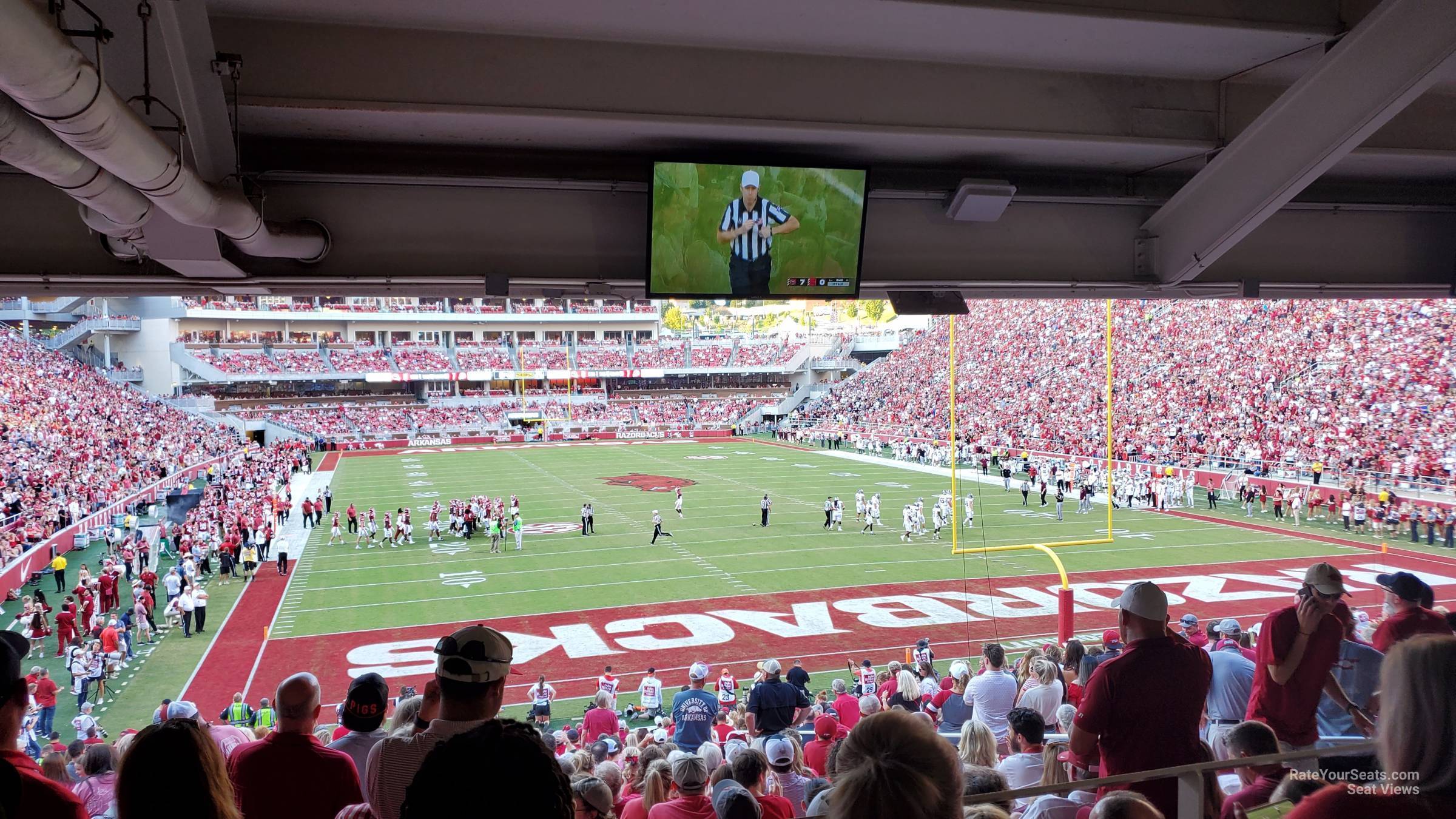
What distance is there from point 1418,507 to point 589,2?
68.6ft

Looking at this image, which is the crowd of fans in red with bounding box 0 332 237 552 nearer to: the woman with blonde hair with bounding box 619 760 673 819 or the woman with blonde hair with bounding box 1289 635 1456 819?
the woman with blonde hair with bounding box 619 760 673 819

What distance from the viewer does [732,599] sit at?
17.0m

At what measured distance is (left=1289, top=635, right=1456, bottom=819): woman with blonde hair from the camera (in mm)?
1759

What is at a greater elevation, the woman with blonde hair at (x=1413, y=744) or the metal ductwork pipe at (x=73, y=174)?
the metal ductwork pipe at (x=73, y=174)

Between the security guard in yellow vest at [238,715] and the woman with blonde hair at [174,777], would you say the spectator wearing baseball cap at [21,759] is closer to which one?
the woman with blonde hair at [174,777]

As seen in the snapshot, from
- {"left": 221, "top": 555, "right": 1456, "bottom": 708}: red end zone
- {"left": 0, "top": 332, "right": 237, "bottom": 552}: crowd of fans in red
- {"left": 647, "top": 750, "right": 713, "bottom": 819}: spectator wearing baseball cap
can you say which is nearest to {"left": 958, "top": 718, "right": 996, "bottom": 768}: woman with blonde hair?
{"left": 647, "top": 750, "right": 713, "bottom": 819}: spectator wearing baseball cap

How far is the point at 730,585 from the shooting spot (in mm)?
18141

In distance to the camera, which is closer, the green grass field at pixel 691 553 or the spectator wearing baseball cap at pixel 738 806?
the spectator wearing baseball cap at pixel 738 806

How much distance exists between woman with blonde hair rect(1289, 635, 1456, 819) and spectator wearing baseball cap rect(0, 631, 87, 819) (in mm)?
2703

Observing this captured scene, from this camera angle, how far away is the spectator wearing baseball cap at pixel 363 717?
3861 millimetres

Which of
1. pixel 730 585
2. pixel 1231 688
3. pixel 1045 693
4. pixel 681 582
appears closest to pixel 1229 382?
pixel 730 585

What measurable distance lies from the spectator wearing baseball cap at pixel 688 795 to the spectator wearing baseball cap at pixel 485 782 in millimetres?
2609

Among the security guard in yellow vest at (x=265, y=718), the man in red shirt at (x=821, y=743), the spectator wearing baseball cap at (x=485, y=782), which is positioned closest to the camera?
the spectator wearing baseball cap at (x=485, y=782)

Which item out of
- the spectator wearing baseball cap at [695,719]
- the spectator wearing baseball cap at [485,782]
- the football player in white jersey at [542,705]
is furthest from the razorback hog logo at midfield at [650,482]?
the spectator wearing baseball cap at [485,782]
